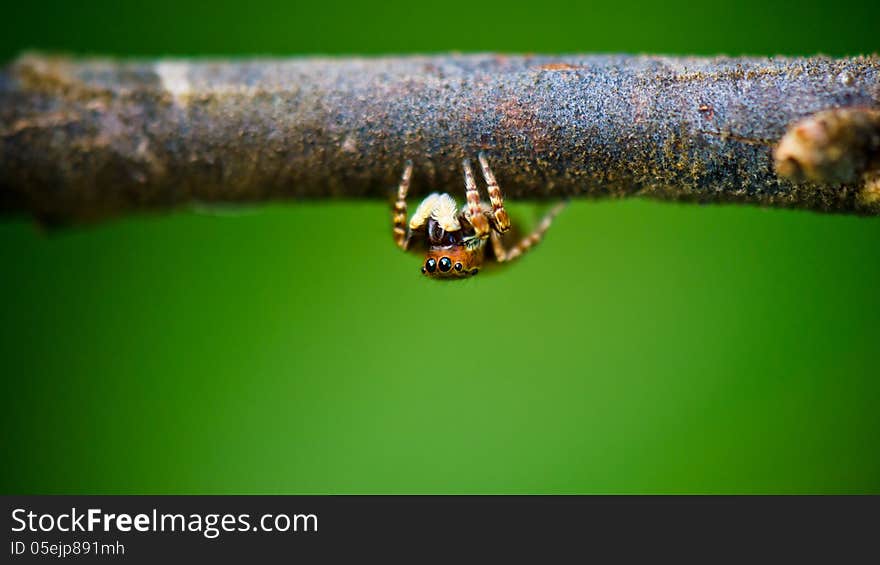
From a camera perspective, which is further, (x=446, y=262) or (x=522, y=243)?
(x=522, y=243)

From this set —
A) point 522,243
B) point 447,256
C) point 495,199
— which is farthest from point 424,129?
point 522,243

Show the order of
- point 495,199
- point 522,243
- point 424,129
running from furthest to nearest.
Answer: point 522,243, point 495,199, point 424,129

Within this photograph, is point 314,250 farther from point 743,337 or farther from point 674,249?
point 743,337

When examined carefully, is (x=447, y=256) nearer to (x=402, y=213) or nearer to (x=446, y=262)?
(x=446, y=262)

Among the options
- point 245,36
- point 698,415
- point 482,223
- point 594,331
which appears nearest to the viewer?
point 482,223

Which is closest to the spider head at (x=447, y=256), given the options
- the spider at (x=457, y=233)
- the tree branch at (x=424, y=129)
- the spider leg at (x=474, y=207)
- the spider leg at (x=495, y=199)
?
the spider at (x=457, y=233)

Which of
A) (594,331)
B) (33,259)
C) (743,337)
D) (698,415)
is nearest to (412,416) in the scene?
(594,331)
